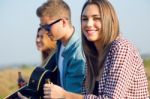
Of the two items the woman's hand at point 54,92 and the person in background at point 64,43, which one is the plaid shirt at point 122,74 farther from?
the person in background at point 64,43

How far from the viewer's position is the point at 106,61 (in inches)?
127

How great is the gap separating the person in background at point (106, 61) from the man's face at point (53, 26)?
0.91 metres

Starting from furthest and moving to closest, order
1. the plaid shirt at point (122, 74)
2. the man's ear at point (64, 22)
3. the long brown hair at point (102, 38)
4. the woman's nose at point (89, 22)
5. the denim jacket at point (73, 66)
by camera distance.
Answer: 1. the man's ear at point (64, 22)
2. the denim jacket at point (73, 66)
3. the woman's nose at point (89, 22)
4. the long brown hair at point (102, 38)
5. the plaid shirt at point (122, 74)

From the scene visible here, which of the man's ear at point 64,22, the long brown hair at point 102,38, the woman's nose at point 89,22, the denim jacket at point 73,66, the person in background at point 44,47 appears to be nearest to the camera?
the long brown hair at point 102,38

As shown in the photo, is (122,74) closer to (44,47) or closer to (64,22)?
(64,22)

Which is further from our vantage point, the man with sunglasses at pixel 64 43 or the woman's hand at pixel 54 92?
the man with sunglasses at pixel 64 43

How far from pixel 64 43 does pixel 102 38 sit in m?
1.20

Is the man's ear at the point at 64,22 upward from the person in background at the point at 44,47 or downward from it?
upward

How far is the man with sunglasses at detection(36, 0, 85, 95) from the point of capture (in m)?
4.22

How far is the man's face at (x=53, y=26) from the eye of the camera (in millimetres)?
4477

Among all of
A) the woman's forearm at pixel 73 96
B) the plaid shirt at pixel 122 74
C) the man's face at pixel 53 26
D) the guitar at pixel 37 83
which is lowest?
the guitar at pixel 37 83

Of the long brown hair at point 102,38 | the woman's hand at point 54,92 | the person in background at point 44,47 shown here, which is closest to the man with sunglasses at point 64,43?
the person in background at point 44,47

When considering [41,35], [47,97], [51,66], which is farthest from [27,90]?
[47,97]

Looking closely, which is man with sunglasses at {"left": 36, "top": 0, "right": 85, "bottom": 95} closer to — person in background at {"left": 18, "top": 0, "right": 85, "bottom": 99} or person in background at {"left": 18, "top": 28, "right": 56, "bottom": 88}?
person in background at {"left": 18, "top": 0, "right": 85, "bottom": 99}
